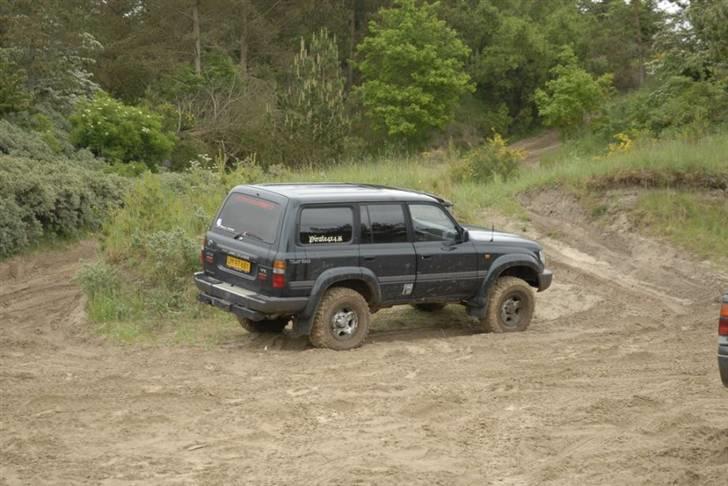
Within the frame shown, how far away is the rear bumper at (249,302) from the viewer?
39.0 ft

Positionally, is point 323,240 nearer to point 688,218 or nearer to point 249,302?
point 249,302

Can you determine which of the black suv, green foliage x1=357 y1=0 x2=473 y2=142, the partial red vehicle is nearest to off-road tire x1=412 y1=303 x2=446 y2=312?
the black suv

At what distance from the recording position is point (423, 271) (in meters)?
13.0

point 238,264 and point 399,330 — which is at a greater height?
point 238,264

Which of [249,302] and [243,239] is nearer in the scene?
[249,302]

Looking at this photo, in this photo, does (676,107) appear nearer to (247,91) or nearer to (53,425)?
(247,91)

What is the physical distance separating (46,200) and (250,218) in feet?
25.9

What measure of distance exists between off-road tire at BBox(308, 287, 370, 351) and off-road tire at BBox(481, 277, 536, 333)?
187cm

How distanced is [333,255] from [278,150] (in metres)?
26.3

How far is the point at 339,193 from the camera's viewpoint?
1257cm

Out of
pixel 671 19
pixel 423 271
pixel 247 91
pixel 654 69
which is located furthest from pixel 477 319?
pixel 247 91

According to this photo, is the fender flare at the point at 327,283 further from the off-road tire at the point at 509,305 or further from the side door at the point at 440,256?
the off-road tire at the point at 509,305

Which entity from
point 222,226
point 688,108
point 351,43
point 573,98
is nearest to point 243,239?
point 222,226

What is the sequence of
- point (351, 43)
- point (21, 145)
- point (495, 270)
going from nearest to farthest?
point (495, 270)
point (21, 145)
point (351, 43)
